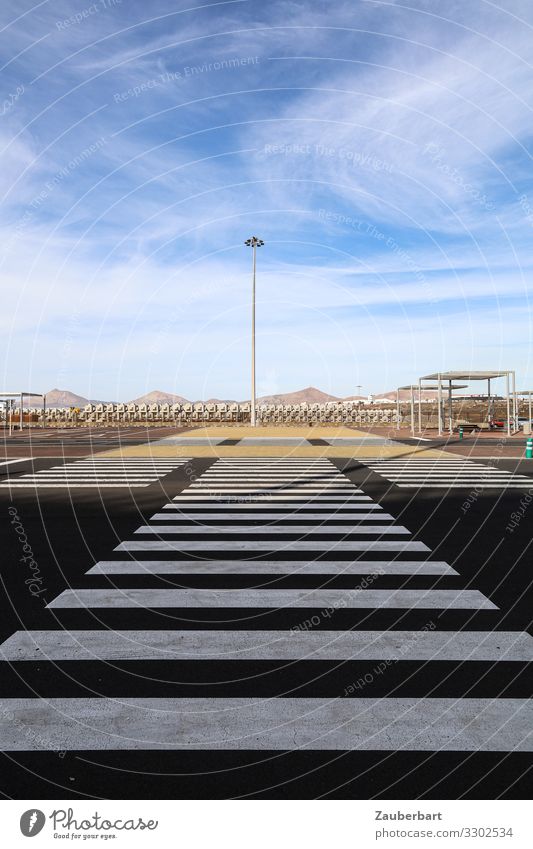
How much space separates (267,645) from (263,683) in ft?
2.04

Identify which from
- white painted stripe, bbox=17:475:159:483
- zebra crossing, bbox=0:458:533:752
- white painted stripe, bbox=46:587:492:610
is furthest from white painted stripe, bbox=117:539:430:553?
white painted stripe, bbox=17:475:159:483

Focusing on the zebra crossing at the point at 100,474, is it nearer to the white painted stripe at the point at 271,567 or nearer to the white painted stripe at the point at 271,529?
the white painted stripe at the point at 271,529

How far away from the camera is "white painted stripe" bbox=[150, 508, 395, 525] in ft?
30.5

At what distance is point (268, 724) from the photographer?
11.0 ft

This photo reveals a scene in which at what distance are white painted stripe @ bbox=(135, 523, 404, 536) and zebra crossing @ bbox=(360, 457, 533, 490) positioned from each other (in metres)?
4.66

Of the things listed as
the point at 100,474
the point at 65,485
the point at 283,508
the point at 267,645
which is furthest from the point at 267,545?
the point at 100,474

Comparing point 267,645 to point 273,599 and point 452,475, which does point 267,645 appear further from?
point 452,475

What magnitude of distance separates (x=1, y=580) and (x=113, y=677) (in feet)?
8.85

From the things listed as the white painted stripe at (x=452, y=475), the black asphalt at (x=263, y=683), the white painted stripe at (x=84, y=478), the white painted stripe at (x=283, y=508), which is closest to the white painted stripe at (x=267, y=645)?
the black asphalt at (x=263, y=683)

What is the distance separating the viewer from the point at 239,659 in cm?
420

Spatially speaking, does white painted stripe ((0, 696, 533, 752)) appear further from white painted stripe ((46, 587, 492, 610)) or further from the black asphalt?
white painted stripe ((46, 587, 492, 610))

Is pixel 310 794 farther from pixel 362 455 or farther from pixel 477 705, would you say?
pixel 362 455

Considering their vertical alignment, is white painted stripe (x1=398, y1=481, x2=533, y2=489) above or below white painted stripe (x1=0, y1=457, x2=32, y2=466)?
below

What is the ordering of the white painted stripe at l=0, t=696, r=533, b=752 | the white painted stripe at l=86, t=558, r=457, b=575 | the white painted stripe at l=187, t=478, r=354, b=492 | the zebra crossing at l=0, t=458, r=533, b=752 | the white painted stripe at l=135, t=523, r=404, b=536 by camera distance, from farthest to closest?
the white painted stripe at l=187, t=478, r=354, b=492 → the white painted stripe at l=135, t=523, r=404, b=536 → the white painted stripe at l=86, t=558, r=457, b=575 → the zebra crossing at l=0, t=458, r=533, b=752 → the white painted stripe at l=0, t=696, r=533, b=752
